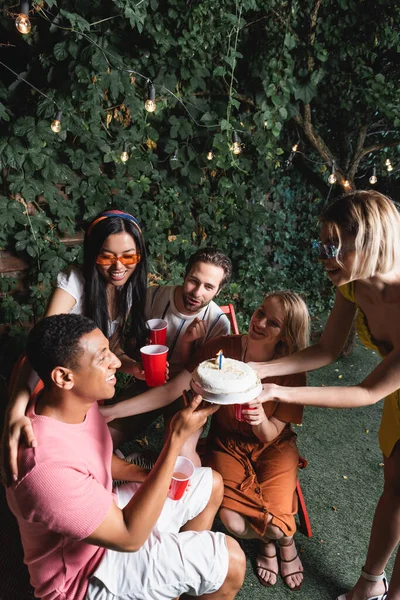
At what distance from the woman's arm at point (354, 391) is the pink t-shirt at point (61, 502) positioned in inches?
32.8

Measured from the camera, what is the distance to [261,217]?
5.62 meters

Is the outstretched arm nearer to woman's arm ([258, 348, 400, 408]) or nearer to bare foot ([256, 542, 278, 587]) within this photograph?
woman's arm ([258, 348, 400, 408])

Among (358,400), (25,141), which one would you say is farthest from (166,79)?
(358,400)

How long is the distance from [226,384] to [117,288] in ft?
4.33

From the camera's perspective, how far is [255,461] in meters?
2.50

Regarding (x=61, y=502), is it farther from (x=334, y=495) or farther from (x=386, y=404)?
(x=334, y=495)

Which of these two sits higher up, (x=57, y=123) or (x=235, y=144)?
(x=235, y=144)

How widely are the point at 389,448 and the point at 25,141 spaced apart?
3.72m

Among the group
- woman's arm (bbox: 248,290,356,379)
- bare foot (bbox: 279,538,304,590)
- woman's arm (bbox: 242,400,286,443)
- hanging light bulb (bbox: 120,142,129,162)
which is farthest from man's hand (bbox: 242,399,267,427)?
hanging light bulb (bbox: 120,142,129,162)

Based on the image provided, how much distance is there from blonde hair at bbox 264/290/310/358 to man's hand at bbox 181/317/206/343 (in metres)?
0.52

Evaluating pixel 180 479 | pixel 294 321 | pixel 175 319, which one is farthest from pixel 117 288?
pixel 180 479

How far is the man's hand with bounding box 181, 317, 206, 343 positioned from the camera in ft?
8.71

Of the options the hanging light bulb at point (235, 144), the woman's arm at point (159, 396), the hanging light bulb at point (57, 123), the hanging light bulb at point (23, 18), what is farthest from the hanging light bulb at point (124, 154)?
the woman's arm at point (159, 396)

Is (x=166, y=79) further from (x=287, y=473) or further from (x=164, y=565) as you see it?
(x=164, y=565)
